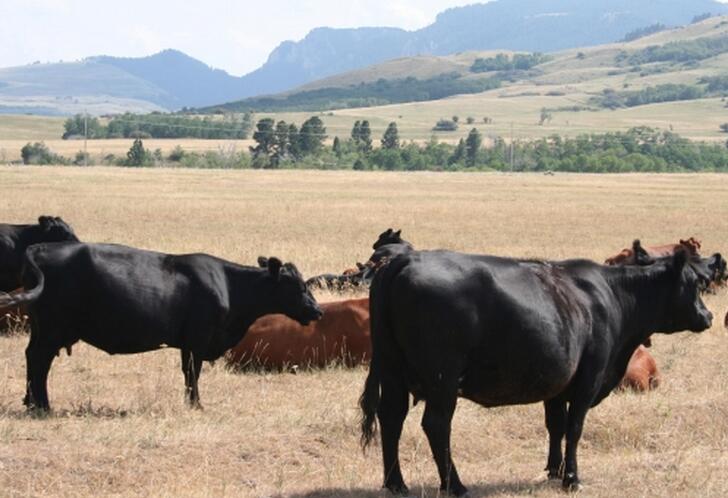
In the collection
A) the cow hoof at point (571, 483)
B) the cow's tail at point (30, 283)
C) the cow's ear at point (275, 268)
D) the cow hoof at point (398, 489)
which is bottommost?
the cow hoof at point (571, 483)

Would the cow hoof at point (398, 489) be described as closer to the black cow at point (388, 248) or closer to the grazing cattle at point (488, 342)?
the grazing cattle at point (488, 342)

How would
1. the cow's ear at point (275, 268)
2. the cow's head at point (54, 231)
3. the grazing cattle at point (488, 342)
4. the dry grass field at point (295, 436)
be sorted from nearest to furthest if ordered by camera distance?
the grazing cattle at point (488, 342) < the dry grass field at point (295, 436) < the cow's ear at point (275, 268) < the cow's head at point (54, 231)

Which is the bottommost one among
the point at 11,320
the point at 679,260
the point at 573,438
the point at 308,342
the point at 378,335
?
the point at 11,320

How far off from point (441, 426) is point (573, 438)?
4.31 feet

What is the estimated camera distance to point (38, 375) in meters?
12.3

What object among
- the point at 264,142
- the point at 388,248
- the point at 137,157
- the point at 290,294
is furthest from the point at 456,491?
the point at 264,142

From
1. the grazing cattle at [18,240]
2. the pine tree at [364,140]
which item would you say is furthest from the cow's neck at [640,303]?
the pine tree at [364,140]

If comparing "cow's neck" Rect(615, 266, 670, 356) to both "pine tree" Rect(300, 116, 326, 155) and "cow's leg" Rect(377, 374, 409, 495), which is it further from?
"pine tree" Rect(300, 116, 326, 155)

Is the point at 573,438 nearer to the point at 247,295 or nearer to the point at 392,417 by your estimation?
the point at 392,417

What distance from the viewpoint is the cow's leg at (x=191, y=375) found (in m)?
12.6

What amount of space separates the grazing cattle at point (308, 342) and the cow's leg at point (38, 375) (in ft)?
10.00

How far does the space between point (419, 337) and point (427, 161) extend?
120 m

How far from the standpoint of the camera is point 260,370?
14.9 m

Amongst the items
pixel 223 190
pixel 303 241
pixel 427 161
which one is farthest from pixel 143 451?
pixel 427 161
